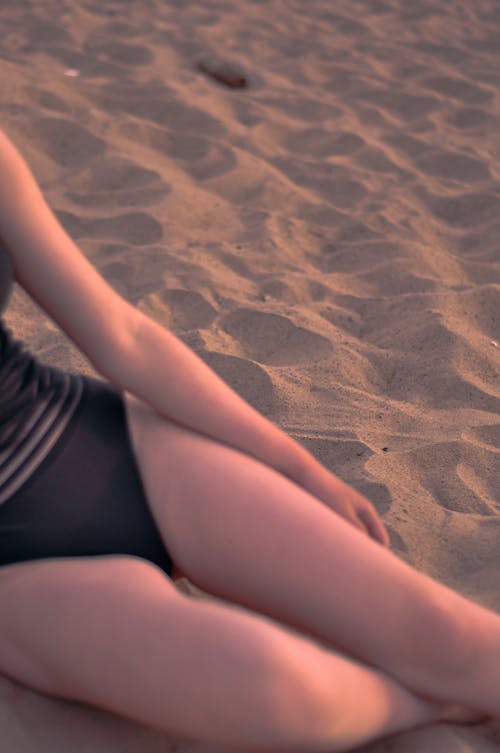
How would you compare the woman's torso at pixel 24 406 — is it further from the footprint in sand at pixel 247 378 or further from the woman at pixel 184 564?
the footprint in sand at pixel 247 378

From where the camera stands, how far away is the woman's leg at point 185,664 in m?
1.12

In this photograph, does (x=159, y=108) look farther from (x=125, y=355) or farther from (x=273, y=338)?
(x=125, y=355)

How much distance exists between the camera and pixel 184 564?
141cm

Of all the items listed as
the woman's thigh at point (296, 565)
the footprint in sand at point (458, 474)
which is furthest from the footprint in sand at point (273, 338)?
the woman's thigh at point (296, 565)

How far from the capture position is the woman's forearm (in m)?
1.52

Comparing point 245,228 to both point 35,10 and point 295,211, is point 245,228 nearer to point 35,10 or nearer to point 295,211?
point 295,211

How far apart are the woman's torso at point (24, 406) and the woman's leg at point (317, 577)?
0.61 feet

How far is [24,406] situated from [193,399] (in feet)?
0.91

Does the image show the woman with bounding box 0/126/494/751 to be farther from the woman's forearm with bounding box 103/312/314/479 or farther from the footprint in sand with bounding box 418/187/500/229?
the footprint in sand with bounding box 418/187/500/229

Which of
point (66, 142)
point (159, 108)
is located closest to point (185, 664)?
point (66, 142)

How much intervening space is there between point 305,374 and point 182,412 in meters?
0.99

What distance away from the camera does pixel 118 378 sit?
152 cm

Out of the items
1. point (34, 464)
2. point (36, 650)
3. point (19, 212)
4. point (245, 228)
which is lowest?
point (245, 228)

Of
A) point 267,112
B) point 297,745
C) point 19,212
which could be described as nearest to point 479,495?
point 297,745
